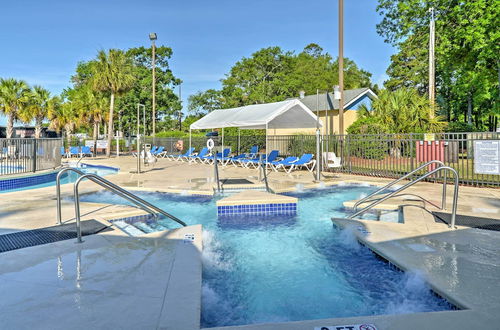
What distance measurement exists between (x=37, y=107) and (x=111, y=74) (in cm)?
652

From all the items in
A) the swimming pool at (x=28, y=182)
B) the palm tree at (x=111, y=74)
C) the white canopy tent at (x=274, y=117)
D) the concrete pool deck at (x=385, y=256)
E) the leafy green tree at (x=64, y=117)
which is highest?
the palm tree at (x=111, y=74)

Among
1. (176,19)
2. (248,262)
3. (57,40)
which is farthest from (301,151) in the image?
(57,40)

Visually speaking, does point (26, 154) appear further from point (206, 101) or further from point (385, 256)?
point (206, 101)

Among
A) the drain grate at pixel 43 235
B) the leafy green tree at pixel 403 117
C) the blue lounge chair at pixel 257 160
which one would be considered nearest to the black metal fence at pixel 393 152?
the blue lounge chair at pixel 257 160

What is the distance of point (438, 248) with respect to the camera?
4.39 metres

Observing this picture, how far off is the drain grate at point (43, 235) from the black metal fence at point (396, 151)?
7343 mm

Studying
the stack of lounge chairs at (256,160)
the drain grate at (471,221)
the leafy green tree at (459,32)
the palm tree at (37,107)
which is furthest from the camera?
the palm tree at (37,107)

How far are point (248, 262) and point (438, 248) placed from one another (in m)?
2.36

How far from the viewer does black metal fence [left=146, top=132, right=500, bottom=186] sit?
10.4m

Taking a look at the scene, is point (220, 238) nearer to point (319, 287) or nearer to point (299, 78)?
point (319, 287)

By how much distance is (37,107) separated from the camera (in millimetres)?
27906

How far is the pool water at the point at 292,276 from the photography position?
11.0 ft

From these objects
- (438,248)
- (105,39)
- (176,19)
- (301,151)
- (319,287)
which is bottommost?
(319,287)

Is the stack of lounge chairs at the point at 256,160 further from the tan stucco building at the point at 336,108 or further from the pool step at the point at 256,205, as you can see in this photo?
the tan stucco building at the point at 336,108
